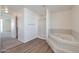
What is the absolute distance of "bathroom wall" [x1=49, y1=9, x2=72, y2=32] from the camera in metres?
1.68

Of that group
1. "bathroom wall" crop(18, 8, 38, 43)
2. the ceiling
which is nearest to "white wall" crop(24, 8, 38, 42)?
"bathroom wall" crop(18, 8, 38, 43)

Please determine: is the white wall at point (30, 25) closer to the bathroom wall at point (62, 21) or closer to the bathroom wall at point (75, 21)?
the bathroom wall at point (62, 21)

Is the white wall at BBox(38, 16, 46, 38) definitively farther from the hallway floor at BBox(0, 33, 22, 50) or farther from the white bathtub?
the hallway floor at BBox(0, 33, 22, 50)

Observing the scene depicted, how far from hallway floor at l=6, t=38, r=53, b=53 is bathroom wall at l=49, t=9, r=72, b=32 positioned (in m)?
0.38

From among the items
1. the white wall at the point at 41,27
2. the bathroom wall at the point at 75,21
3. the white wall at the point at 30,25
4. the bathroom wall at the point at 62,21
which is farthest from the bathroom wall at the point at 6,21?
the bathroom wall at the point at 75,21

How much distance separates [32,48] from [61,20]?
0.76 metres

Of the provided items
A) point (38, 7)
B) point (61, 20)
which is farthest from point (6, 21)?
point (61, 20)

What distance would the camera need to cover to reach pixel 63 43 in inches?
65.4

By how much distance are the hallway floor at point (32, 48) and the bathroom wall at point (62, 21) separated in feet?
1.25

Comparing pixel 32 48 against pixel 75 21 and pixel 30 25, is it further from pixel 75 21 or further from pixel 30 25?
pixel 75 21
